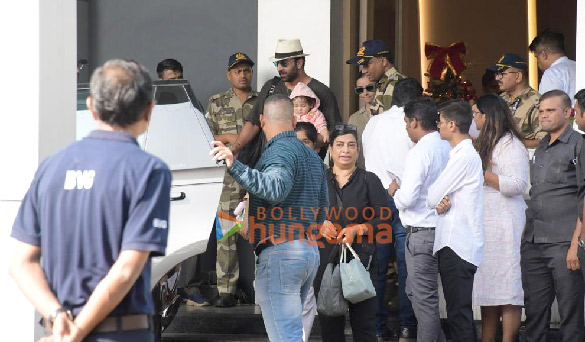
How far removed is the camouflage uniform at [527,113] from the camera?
29.6 feet

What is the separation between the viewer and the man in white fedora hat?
9.41 metres

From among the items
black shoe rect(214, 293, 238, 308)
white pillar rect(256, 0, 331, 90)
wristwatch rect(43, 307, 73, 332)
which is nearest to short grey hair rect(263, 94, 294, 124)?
wristwatch rect(43, 307, 73, 332)

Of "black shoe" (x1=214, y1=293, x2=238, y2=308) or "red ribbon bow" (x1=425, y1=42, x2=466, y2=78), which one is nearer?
"black shoe" (x1=214, y1=293, x2=238, y2=308)

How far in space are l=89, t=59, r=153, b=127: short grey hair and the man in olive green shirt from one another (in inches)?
225

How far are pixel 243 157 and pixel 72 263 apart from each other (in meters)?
5.76

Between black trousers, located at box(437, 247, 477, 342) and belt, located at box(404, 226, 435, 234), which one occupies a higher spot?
belt, located at box(404, 226, 435, 234)

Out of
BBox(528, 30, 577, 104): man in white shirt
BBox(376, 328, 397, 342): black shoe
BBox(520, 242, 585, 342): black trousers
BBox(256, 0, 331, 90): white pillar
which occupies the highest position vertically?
BBox(256, 0, 331, 90): white pillar

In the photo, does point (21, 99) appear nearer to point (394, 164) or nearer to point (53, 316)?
point (53, 316)

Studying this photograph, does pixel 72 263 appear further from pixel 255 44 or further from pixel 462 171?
pixel 255 44

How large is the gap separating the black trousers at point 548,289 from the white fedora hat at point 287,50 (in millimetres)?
2732

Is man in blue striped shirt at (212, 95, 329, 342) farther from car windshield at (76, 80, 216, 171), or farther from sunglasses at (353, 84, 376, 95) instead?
Result: sunglasses at (353, 84, 376, 95)

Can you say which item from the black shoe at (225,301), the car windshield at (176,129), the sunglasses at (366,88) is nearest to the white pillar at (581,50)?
the sunglasses at (366,88)

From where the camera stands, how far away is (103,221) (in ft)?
12.4

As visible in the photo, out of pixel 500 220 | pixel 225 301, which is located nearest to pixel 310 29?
pixel 225 301
